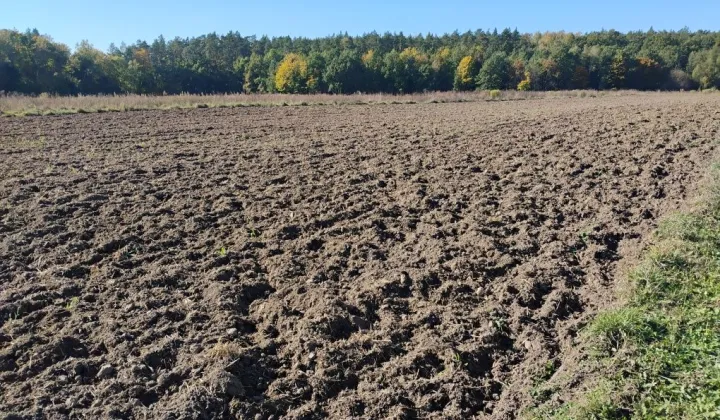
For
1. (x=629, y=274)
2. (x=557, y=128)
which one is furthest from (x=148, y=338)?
(x=557, y=128)

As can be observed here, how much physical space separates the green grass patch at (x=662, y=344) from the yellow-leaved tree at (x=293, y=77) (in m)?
60.9

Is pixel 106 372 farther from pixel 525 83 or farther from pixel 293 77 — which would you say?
pixel 525 83

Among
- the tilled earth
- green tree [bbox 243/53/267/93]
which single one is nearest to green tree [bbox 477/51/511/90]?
green tree [bbox 243/53/267/93]

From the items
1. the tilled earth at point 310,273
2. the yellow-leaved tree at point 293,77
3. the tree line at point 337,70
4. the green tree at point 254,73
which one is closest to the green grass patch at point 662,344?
the tilled earth at point 310,273

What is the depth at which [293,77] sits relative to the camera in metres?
63.5

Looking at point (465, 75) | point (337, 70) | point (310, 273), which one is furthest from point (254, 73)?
point (310, 273)

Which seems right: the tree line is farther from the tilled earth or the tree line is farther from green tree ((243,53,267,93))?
the tilled earth

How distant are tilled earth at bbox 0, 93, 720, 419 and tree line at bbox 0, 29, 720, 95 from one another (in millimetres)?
47861

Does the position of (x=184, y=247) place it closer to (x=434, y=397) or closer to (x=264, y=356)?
(x=264, y=356)

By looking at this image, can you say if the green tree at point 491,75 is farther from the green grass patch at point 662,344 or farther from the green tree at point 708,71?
the green grass patch at point 662,344

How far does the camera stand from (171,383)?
13.5 feet

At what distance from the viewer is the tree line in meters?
52.0

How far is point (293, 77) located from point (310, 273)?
6075 centimetres

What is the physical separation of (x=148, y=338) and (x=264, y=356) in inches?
46.6
